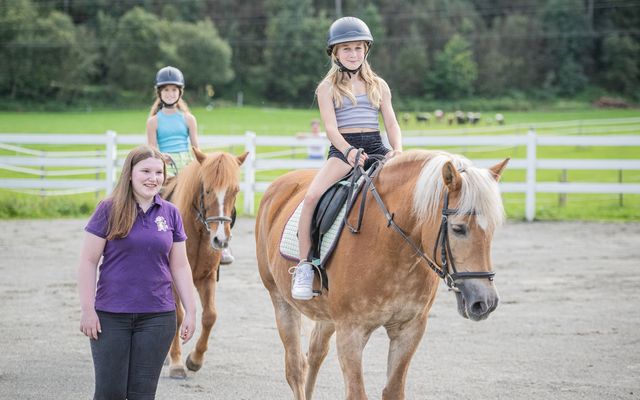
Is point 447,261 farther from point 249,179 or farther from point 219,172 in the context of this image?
point 249,179

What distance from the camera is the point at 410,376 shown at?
20.8ft

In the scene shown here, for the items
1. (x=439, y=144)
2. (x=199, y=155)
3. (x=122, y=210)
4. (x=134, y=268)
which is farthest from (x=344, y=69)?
(x=439, y=144)

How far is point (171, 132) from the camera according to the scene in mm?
7840

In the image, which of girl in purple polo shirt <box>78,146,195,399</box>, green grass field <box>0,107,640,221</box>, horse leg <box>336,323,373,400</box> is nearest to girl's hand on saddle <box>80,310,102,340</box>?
girl in purple polo shirt <box>78,146,195,399</box>

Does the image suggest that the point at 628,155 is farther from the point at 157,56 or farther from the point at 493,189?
the point at 157,56

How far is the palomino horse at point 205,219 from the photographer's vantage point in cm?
658

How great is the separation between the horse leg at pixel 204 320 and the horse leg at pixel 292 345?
1.09 meters

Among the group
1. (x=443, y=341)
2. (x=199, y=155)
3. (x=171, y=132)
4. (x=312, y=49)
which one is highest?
(x=312, y=49)

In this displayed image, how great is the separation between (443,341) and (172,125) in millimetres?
3429

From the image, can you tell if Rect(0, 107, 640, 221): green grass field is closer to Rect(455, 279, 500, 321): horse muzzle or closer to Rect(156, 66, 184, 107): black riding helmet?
Rect(156, 66, 184, 107): black riding helmet

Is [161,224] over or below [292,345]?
over

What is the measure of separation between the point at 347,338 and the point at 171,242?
116 cm

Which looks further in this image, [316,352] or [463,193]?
[316,352]

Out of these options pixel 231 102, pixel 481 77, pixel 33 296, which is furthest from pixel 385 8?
pixel 33 296
